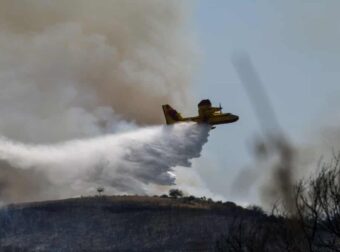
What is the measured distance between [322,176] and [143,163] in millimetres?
49180

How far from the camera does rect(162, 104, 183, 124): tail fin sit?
362ft

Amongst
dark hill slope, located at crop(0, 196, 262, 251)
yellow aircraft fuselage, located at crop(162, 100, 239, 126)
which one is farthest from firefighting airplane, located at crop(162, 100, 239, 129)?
dark hill slope, located at crop(0, 196, 262, 251)

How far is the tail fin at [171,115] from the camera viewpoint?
110262mm

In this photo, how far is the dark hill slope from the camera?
147 metres

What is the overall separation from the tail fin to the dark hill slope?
37.8 m

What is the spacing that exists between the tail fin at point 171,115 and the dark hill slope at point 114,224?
124 ft

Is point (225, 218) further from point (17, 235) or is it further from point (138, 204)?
point (17, 235)

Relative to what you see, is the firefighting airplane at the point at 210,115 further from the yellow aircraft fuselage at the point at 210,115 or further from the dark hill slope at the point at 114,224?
the dark hill slope at the point at 114,224

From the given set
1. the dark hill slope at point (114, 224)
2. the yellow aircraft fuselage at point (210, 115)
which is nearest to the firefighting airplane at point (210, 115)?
the yellow aircraft fuselage at point (210, 115)

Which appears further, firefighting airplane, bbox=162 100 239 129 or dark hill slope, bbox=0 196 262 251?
dark hill slope, bbox=0 196 262 251

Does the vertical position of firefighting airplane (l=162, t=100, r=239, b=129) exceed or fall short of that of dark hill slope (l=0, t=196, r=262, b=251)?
it falls short

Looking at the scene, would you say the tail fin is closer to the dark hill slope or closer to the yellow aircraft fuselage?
the yellow aircraft fuselage

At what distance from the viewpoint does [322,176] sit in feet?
206

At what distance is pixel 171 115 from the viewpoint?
11075cm
